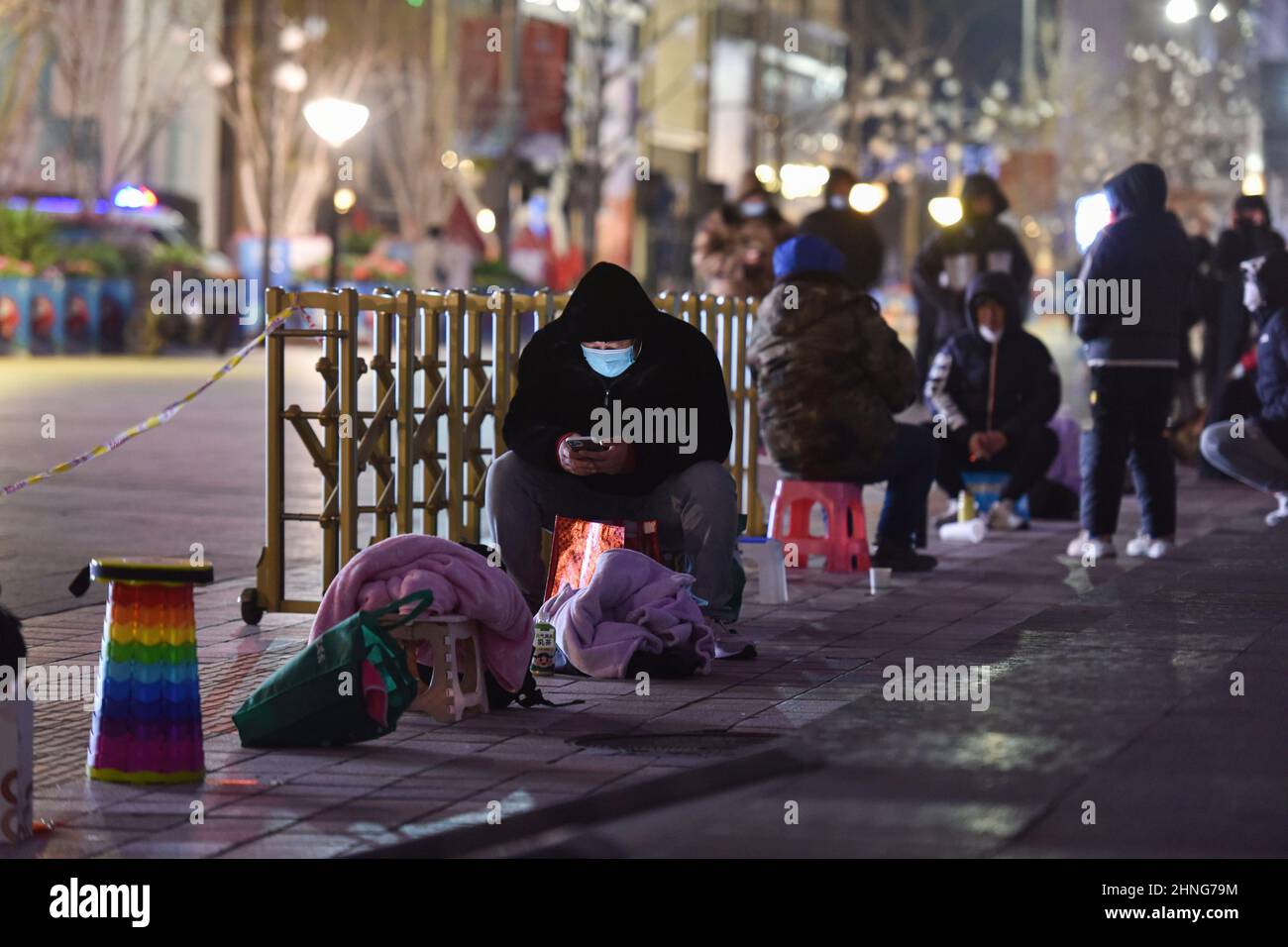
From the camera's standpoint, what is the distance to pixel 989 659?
8602 millimetres

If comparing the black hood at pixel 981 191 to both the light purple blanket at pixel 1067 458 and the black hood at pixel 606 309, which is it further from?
the black hood at pixel 606 309

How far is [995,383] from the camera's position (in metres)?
13.4

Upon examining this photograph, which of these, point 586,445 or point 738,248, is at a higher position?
point 738,248

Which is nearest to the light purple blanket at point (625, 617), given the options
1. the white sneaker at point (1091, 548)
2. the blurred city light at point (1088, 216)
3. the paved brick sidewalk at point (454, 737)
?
the paved brick sidewalk at point (454, 737)

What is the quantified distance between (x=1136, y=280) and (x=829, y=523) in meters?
2.07

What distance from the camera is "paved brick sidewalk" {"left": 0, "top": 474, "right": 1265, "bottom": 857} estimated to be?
588 cm

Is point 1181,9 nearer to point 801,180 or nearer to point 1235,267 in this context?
point 801,180

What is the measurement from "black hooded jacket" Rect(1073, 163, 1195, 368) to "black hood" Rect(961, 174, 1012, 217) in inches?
125

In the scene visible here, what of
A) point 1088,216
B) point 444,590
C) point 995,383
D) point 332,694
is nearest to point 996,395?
point 995,383

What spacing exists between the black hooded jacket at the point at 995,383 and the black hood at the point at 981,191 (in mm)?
2139

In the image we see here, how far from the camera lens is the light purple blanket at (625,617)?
834cm

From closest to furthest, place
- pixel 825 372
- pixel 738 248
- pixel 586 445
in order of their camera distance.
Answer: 1. pixel 586 445
2. pixel 825 372
3. pixel 738 248

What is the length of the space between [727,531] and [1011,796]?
119 inches

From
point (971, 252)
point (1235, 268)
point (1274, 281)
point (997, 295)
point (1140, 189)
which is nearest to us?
point (1140, 189)
